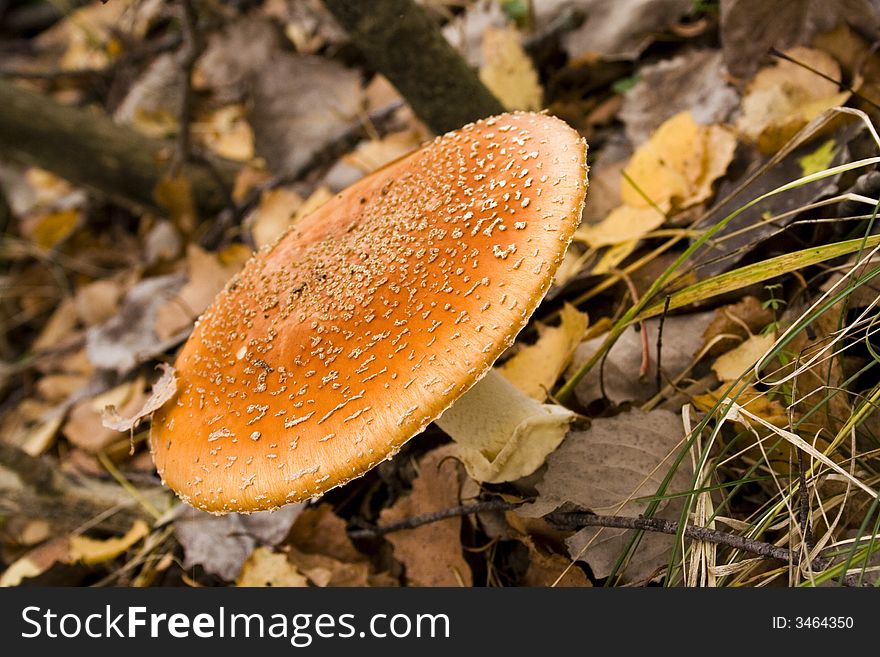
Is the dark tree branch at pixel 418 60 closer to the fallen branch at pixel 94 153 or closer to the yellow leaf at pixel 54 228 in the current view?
the fallen branch at pixel 94 153

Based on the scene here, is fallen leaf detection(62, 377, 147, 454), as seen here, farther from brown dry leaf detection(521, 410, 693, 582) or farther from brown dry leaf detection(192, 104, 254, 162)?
brown dry leaf detection(521, 410, 693, 582)

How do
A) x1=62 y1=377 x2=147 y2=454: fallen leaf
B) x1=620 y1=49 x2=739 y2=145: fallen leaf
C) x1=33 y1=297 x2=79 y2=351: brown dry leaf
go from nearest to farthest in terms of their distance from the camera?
x1=620 y1=49 x2=739 y2=145: fallen leaf < x1=62 y1=377 x2=147 y2=454: fallen leaf < x1=33 y1=297 x2=79 y2=351: brown dry leaf

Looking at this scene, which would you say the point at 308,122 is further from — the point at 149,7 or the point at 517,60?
the point at 149,7

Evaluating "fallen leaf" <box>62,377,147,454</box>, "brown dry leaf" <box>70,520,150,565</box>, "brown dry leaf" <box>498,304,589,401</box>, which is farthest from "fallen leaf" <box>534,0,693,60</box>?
"brown dry leaf" <box>70,520,150,565</box>

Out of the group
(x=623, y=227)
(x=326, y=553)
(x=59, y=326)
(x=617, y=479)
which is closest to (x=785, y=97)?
(x=623, y=227)

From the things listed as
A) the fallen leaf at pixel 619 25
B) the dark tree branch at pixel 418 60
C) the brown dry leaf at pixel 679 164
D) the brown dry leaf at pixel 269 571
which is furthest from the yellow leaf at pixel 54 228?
the brown dry leaf at pixel 679 164

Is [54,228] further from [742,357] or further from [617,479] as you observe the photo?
[742,357]
